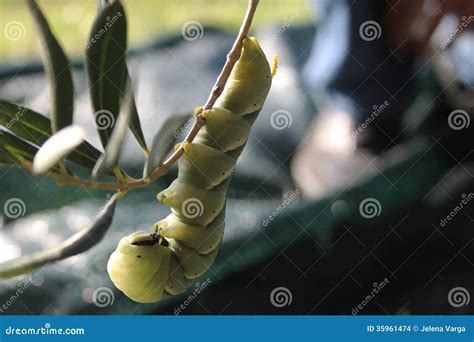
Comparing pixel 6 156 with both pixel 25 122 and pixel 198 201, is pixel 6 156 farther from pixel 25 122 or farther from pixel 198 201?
pixel 198 201

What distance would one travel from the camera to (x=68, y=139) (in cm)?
46

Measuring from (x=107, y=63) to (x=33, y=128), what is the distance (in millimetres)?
88

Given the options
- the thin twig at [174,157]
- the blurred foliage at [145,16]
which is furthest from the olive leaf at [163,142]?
the blurred foliage at [145,16]

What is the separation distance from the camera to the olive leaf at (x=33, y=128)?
543mm

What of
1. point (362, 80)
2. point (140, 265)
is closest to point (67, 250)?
point (140, 265)

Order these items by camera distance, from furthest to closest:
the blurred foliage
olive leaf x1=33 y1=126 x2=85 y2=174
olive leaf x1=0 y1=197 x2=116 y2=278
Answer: the blurred foliage, olive leaf x1=0 y1=197 x2=116 y2=278, olive leaf x1=33 y1=126 x2=85 y2=174

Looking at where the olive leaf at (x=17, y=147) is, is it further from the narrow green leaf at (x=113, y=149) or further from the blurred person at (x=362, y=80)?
the blurred person at (x=362, y=80)

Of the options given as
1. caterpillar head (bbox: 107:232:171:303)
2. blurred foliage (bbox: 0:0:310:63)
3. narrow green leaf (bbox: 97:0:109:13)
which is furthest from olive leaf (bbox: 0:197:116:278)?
blurred foliage (bbox: 0:0:310:63)

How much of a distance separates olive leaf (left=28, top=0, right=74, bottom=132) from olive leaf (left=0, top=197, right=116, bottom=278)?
85 mm

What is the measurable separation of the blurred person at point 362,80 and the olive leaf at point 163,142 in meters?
0.52

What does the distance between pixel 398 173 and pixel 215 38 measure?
0.45 meters

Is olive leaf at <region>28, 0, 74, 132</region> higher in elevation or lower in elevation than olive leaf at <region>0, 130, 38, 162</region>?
higher

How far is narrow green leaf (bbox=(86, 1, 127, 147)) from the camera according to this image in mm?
527

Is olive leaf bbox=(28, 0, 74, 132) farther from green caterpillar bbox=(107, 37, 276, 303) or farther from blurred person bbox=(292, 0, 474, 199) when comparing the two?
blurred person bbox=(292, 0, 474, 199)
